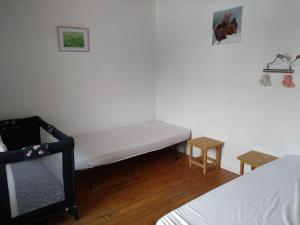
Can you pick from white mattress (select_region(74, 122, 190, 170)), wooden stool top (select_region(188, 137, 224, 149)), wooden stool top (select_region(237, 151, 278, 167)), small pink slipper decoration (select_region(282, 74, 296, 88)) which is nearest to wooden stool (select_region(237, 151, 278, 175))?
wooden stool top (select_region(237, 151, 278, 167))

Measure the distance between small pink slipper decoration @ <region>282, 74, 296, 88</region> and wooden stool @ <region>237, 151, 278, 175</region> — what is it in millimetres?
806

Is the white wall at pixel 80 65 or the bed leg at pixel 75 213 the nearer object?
the bed leg at pixel 75 213

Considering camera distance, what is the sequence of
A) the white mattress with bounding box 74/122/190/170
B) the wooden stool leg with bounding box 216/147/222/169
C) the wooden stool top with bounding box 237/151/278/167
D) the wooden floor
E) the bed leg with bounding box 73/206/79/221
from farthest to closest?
1. the wooden stool leg with bounding box 216/147/222/169
2. the white mattress with bounding box 74/122/190/170
3. the wooden stool top with bounding box 237/151/278/167
4. the wooden floor
5. the bed leg with bounding box 73/206/79/221

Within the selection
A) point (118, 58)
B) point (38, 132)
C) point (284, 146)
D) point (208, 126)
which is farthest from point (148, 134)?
point (284, 146)

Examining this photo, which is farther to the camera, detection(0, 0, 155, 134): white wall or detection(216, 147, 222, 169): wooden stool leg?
detection(216, 147, 222, 169): wooden stool leg

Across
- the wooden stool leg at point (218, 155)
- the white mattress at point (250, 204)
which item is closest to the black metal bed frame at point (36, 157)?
the white mattress at point (250, 204)

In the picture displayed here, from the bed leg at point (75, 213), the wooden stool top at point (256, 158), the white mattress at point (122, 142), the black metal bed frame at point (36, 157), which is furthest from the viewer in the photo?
the white mattress at point (122, 142)

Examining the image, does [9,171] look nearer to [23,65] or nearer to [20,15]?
[23,65]

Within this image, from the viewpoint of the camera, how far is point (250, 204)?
1574 mm

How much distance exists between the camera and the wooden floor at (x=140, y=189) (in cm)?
230

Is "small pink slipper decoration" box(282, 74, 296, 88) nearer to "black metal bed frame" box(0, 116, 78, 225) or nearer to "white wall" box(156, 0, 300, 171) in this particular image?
"white wall" box(156, 0, 300, 171)

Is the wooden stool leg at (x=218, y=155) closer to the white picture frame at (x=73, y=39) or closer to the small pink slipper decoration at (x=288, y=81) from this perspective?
the small pink slipper decoration at (x=288, y=81)

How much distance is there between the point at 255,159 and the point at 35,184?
87.6 inches

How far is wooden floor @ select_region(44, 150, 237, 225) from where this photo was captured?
2297 millimetres
